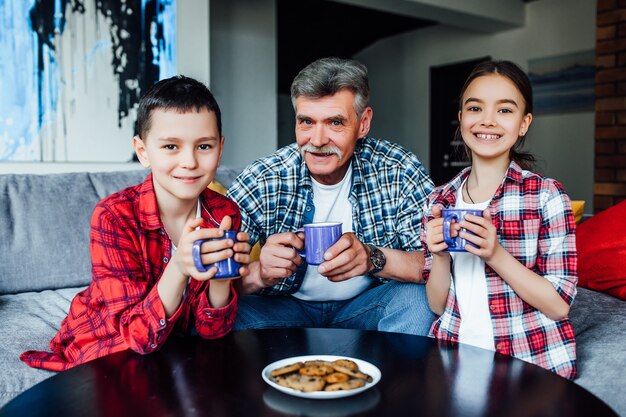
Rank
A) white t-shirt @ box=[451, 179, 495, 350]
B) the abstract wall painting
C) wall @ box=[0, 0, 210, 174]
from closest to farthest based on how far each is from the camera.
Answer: white t-shirt @ box=[451, 179, 495, 350] → wall @ box=[0, 0, 210, 174] → the abstract wall painting

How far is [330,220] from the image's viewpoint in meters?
1.87

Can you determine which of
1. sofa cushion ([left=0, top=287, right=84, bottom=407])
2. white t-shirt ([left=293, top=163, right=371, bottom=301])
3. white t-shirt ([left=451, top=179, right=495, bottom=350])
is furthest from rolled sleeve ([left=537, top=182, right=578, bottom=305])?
sofa cushion ([left=0, top=287, right=84, bottom=407])

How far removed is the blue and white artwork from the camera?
295 cm

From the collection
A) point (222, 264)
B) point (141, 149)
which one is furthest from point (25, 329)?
point (222, 264)

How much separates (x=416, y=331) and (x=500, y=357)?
488 millimetres

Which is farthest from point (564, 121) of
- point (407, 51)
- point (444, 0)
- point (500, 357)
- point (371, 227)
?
point (500, 357)

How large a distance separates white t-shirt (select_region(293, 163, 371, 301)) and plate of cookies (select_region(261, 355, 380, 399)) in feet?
2.77

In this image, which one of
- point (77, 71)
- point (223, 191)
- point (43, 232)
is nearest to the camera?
point (43, 232)

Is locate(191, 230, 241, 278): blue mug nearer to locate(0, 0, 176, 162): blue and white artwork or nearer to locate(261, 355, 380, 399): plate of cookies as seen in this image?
locate(261, 355, 380, 399): plate of cookies

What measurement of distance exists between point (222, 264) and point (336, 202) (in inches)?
35.2

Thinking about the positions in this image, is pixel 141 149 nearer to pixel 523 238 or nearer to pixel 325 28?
pixel 523 238

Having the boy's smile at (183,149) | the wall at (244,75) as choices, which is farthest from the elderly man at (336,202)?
the wall at (244,75)

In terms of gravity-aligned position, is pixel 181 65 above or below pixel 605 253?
above

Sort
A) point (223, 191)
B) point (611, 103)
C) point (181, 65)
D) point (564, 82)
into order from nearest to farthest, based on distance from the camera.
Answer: point (223, 191)
point (181, 65)
point (611, 103)
point (564, 82)
